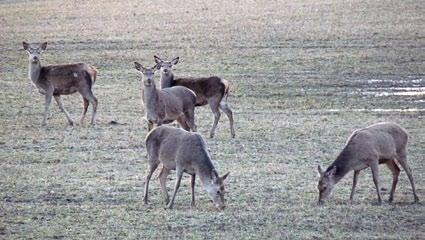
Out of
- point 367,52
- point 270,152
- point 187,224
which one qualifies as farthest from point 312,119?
point 367,52

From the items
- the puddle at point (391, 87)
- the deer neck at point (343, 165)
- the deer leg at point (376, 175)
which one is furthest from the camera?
the puddle at point (391, 87)

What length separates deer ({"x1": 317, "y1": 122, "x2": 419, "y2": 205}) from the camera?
47.4 ft

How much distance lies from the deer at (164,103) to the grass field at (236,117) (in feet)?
2.01

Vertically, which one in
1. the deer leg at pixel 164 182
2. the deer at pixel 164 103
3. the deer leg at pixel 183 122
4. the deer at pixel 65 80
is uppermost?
the deer leg at pixel 164 182

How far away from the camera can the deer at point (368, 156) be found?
1445 cm

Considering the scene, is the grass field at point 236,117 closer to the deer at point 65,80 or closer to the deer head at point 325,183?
the deer head at point 325,183

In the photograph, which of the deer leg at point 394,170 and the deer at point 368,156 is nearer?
the deer at point 368,156

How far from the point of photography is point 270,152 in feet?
59.4

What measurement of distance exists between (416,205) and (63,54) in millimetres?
20451

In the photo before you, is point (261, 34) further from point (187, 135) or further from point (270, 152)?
point (187, 135)

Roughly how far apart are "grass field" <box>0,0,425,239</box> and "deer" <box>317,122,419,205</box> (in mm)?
283

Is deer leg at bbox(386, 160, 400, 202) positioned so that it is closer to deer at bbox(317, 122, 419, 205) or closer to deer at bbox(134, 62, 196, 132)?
deer at bbox(317, 122, 419, 205)

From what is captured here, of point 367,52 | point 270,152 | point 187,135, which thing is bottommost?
point 367,52

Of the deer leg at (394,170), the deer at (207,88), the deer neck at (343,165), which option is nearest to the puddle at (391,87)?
the deer at (207,88)
